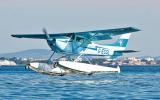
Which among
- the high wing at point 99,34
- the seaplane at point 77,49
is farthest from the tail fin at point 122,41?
the high wing at point 99,34

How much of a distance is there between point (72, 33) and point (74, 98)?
794 inches

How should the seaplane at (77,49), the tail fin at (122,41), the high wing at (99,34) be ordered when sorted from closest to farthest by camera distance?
the seaplane at (77,49) < the high wing at (99,34) < the tail fin at (122,41)

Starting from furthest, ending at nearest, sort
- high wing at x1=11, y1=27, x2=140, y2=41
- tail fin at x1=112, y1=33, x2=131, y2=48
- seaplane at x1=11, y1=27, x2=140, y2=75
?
tail fin at x1=112, y1=33, x2=131, y2=48 → high wing at x1=11, y1=27, x2=140, y2=41 → seaplane at x1=11, y1=27, x2=140, y2=75

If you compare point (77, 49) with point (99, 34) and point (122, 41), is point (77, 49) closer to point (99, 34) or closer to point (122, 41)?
point (99, 34)

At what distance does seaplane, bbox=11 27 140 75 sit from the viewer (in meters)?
38.1

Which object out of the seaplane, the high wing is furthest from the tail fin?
the high wing

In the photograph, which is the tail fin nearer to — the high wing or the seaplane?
the seaplane

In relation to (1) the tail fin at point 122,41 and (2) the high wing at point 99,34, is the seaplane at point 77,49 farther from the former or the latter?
(1) the tail fin at point 122,41

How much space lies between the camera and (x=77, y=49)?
41.3 meters

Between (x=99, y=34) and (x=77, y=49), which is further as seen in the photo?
(x=99, y=34)

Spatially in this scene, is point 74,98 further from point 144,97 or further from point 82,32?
point 82,32

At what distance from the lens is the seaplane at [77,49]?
125 ft

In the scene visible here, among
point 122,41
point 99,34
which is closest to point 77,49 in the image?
point 99,34

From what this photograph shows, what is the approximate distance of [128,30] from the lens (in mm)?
40688
